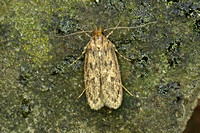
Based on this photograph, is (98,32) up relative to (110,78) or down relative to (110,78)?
up

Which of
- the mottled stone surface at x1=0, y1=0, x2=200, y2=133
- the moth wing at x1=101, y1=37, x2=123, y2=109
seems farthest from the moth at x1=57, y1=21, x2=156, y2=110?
the mottled stone surface at x1=0, y1=0, x2=200, y2=133

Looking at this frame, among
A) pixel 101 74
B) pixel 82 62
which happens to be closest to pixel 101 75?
pixel 101 74

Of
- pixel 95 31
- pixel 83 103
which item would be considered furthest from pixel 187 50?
pixel 83 103

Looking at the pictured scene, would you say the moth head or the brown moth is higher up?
the moth head

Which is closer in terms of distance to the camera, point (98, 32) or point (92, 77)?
point (92, 77)

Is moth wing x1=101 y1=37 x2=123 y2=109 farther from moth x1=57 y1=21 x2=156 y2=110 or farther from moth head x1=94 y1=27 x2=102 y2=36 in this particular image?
moth head x1=94 y1=27 x2=102 y2=36

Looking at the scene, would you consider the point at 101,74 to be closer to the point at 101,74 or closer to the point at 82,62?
the point at 101,74
